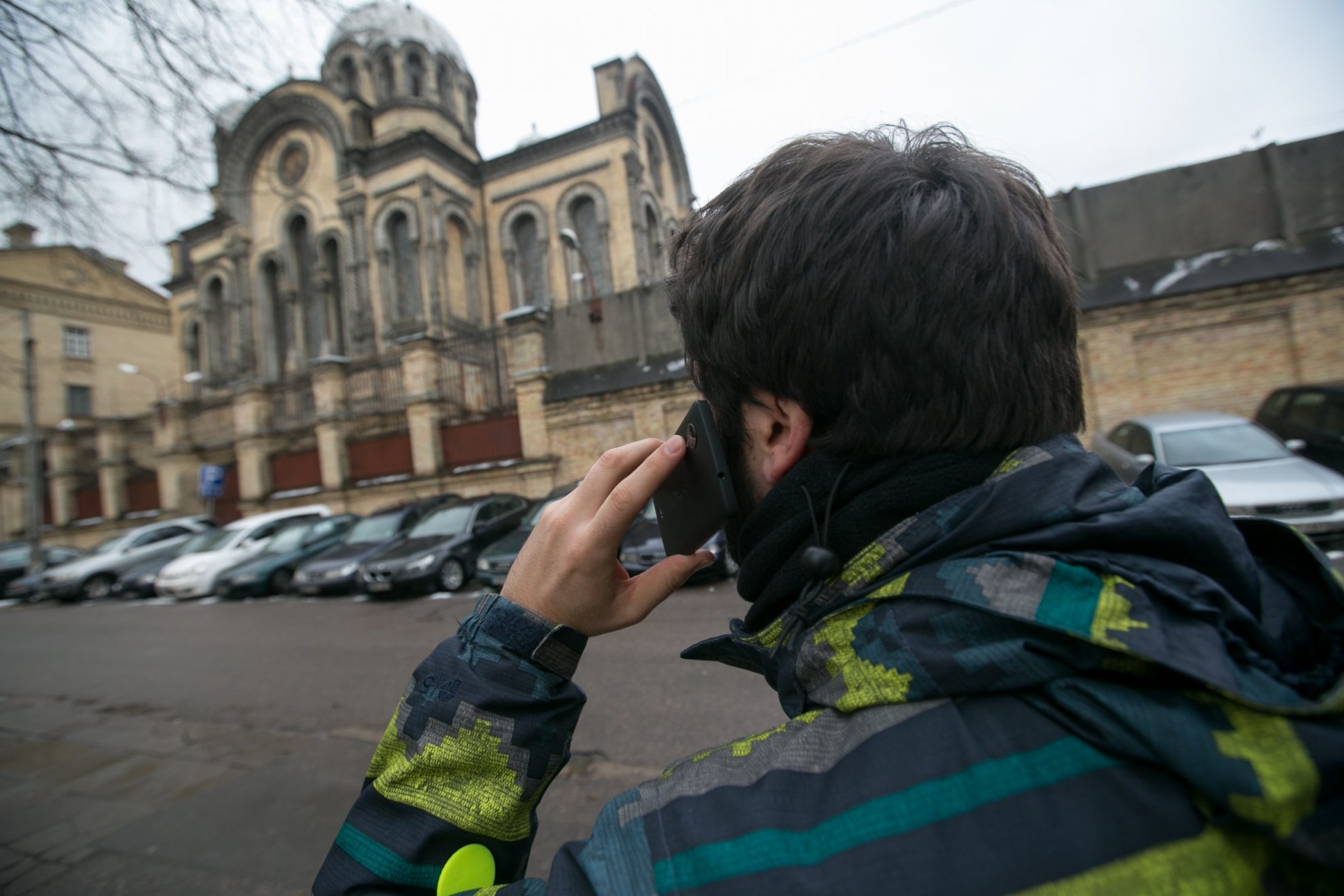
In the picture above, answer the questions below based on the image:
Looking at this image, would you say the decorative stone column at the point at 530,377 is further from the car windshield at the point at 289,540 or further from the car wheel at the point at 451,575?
the car windshield at the point at 289,540

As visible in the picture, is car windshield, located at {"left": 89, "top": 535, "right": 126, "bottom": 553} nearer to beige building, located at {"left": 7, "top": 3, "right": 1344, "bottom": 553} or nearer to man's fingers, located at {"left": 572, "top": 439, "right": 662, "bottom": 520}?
beige building, located at {"left": 7, "top": 3, "right": 1344, "bottom": 553}

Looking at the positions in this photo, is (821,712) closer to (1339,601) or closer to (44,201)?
(1339,601)

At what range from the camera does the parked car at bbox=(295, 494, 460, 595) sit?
10.5m

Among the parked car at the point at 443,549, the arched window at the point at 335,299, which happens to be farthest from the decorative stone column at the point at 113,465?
the parked car at the point at 443,549

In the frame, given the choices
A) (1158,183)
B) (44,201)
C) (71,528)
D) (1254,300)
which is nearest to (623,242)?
(1158,183)

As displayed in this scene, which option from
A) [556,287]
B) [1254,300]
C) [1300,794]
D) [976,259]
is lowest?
[1300,794]

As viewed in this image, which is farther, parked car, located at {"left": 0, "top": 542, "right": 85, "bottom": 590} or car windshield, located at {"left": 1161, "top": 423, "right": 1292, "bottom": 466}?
parked car, located at {"left": 0, "top": 542, "right": 85, "bottom": 590}

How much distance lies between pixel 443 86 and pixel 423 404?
60.4 ft

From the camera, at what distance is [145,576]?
13828 millimetres

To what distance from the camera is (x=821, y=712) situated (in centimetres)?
81

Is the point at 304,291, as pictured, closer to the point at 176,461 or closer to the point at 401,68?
the point at 176,461

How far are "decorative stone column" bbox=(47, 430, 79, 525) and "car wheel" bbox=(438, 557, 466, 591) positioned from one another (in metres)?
23.5

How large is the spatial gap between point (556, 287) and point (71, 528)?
20.1 meters

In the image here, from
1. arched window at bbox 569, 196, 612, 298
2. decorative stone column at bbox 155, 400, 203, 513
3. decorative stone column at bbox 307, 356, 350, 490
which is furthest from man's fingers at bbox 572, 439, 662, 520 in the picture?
decorative stone column at bbox 155, 400, 203, 513
